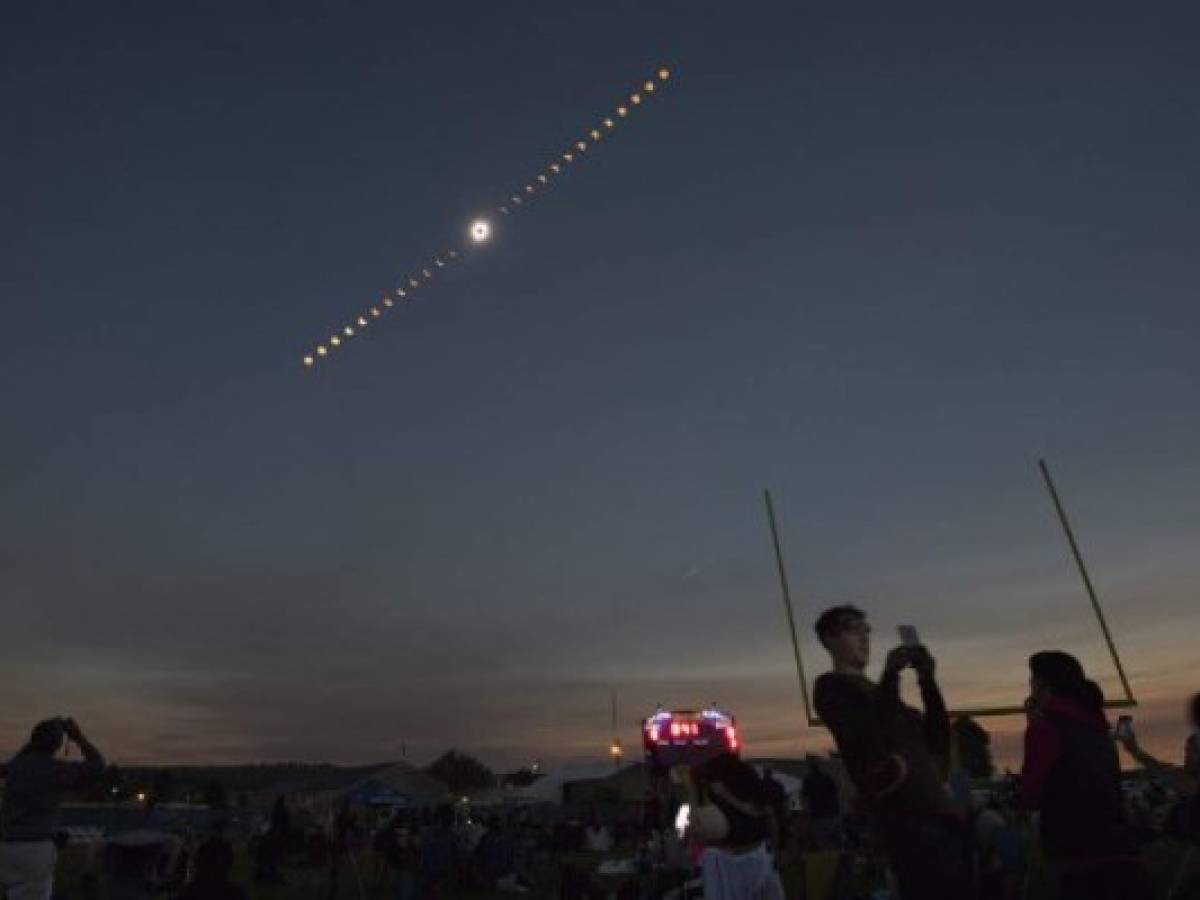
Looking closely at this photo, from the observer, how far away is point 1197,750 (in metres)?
5.93

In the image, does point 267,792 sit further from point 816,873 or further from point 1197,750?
point 1197,750

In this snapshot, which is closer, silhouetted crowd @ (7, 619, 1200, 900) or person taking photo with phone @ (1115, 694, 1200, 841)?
silhouetted crowd @ (7, 619, 1200, 900)

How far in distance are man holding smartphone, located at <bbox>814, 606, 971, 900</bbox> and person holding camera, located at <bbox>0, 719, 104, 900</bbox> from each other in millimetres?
5507

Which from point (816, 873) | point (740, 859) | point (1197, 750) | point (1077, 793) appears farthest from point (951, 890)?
point (816, 873)

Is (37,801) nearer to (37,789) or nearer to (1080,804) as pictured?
(37,789)

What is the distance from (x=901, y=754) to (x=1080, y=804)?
1143mm

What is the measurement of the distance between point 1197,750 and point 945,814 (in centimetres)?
365

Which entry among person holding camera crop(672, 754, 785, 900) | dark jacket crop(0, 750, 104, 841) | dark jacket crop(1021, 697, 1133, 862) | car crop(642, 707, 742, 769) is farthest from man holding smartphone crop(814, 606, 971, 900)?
car crop(642, 707, 742, 769)

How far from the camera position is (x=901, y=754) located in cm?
348

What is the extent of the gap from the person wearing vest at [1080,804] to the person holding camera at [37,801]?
6.08 metres

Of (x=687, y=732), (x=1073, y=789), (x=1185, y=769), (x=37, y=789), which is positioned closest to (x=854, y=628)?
(x=1073, y=789)

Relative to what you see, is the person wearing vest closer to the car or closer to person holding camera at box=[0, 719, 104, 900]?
person holding camera at box=[0, 719, 104, 900]

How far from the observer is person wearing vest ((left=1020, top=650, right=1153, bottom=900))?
12.9ft

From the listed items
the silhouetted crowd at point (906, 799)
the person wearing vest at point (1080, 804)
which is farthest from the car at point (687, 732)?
the person wearing vest at point (1080, 804)
